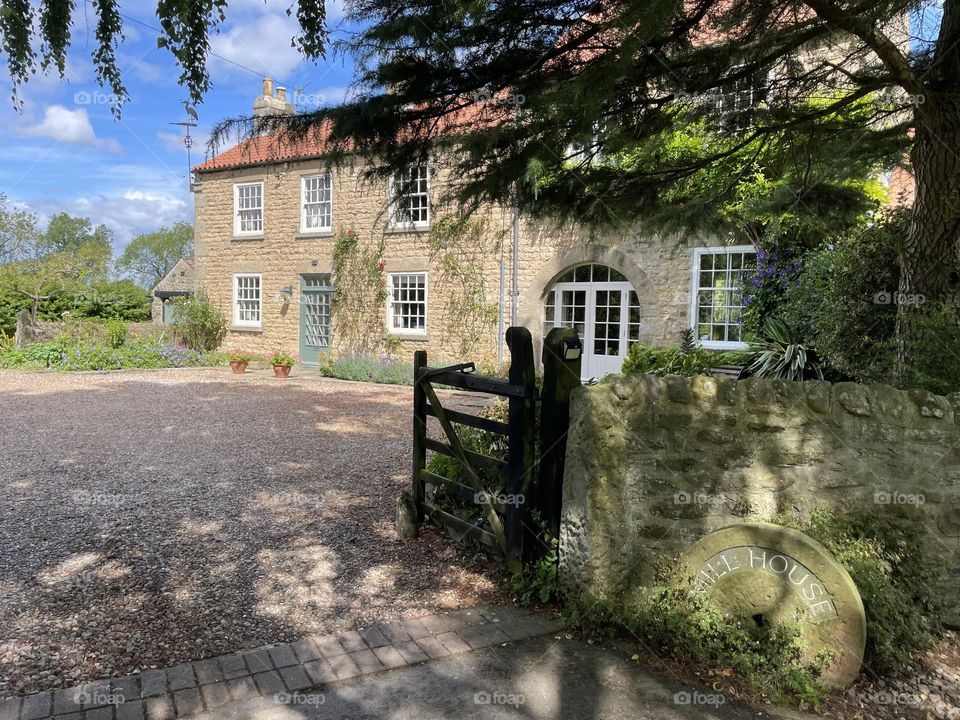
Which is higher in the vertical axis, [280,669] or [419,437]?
[419,437]

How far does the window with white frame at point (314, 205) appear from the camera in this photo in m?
18.2

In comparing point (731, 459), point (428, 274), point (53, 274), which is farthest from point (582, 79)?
point (53, 274)

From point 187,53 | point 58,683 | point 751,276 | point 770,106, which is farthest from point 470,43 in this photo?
point 751,276

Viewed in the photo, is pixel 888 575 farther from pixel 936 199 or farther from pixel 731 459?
pixel 936 199

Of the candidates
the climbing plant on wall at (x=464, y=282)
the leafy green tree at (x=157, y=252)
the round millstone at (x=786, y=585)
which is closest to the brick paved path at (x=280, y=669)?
the round millstone at (x=786, y=585)

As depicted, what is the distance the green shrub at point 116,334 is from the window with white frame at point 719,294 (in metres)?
15.1

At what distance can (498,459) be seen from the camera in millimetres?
4156

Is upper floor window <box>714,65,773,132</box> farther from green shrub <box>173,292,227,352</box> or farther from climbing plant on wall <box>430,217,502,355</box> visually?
green shrub <box>173,292,227,352</box>

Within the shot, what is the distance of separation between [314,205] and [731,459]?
663 inches

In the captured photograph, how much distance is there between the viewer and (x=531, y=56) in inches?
152

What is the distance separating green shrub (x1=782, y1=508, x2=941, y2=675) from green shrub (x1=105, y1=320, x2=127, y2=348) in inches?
741

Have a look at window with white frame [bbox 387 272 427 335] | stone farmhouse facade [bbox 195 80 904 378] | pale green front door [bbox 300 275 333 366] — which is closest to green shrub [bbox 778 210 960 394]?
stone farmhouse facade [bbox 195 80 904 378]

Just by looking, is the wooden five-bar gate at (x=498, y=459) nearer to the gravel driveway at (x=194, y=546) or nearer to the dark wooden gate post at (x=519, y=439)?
the dark wooden gate post at (x=519, y=439)

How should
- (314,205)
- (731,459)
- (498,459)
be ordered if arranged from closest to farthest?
(731,459) < (498,459) < (314,205)
